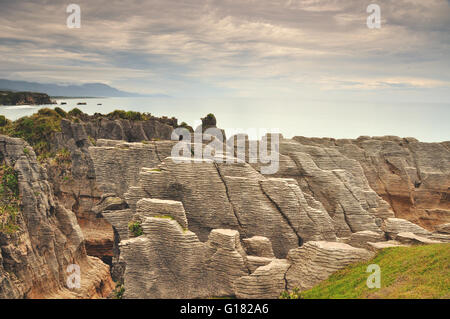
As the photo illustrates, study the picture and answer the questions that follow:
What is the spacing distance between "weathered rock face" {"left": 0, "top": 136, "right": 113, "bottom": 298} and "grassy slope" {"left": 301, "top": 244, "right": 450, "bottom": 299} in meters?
22.7

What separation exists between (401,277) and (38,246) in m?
30.5

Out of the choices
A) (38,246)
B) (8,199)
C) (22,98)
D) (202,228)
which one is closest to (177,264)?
(202,228)

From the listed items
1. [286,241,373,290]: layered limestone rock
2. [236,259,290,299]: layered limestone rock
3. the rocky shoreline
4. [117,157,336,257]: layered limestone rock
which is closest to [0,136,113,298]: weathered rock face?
the rocky shoreline

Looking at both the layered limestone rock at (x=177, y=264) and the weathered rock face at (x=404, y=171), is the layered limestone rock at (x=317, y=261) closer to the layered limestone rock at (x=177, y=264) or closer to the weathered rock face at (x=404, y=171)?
the layered limestone rock at (x=177, y=264)

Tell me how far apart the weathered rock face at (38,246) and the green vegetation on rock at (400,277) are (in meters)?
22.4

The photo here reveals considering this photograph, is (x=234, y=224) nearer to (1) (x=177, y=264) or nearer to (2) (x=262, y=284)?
(1) (x=177, y=264)

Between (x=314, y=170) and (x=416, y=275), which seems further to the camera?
(x=314, y=170)

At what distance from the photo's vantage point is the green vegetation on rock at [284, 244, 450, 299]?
72.7ft

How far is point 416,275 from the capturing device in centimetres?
2408

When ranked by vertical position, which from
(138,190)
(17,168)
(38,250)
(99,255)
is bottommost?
(99,255)

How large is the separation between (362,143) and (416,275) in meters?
37.3

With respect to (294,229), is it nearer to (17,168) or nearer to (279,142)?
(279,142)

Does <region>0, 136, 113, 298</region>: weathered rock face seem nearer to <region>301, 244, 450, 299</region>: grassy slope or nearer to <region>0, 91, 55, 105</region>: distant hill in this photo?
<region>301, 244, 450, 299</region>: grassy slope

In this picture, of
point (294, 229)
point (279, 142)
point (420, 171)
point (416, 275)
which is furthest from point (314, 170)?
point (420, 171)
